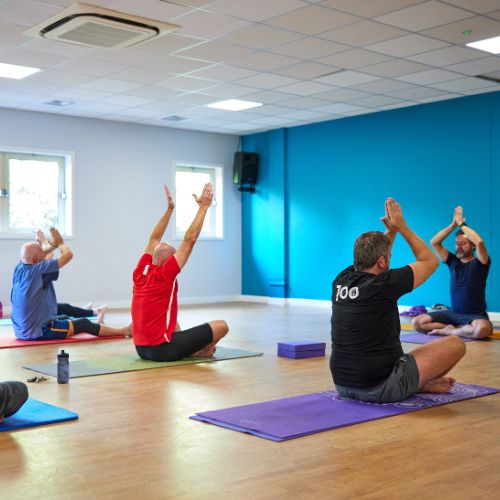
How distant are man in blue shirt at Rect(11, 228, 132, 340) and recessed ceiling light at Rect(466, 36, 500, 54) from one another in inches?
153

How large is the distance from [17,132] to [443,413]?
7355 mm

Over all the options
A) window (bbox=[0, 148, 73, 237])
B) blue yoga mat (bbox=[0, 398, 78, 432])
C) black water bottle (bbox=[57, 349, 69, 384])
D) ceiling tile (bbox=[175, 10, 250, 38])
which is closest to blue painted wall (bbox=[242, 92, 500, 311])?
window (bbox=[0, 148, 73, 237])

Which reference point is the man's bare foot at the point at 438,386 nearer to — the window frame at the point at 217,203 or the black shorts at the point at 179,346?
the black shorts at the point at 179,346

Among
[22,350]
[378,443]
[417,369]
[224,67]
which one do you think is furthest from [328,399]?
[224,67]

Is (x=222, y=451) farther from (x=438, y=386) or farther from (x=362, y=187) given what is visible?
(x=362, y=187)

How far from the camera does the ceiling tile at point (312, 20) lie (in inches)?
215

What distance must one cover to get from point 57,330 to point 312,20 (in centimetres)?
332

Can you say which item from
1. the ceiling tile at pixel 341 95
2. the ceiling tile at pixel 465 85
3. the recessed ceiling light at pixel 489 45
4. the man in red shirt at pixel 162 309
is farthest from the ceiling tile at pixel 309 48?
the man in red shirt at pixel 162 309

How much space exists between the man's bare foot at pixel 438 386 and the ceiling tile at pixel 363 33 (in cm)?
305

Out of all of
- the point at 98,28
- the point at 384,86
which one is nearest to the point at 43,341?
the point at 98,28

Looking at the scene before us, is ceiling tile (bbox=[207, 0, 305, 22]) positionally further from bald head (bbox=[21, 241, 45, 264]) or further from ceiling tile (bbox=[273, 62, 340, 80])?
bald head (bbox=[21, 241, 45, 264])

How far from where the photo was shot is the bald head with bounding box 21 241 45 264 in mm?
6070

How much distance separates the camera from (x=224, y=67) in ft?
23.5

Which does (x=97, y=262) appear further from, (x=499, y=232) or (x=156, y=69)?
(x=499, y=232)
